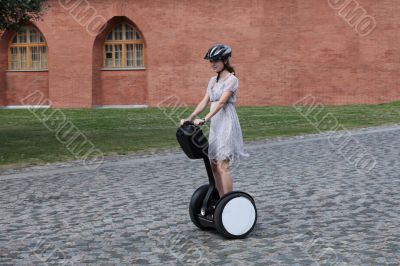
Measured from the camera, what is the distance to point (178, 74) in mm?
29469

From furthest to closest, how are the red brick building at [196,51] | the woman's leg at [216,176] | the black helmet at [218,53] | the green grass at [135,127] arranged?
1. the red brick building at [196,51]
2. the green grass at [135,127]
3. the woman's leg at [216,176]
4. the black helmet at [218,53]

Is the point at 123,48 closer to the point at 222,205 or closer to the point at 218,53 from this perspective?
the point at 218,53

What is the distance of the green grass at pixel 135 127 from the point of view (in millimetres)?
13461

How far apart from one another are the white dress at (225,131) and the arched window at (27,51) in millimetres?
26754

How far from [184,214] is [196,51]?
75.0 feet

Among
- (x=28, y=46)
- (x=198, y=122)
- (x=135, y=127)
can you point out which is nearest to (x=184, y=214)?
(x=198, y=122)

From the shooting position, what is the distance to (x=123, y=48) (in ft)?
101

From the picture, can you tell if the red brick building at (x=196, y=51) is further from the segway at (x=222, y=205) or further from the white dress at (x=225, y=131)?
the segway at (x=222, y=205)

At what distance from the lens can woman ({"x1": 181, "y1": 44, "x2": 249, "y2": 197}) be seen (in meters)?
5.75

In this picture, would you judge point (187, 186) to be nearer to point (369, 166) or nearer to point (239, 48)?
point (369, 166)

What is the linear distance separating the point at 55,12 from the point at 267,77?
34.1 ft

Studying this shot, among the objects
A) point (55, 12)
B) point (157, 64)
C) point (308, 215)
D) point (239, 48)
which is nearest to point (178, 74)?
point (157, 64)

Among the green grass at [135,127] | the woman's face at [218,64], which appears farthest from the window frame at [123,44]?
the woman's face at [218,64]

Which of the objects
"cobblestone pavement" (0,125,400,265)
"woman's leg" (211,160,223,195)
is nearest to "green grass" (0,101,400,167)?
"cobblestone pavement" (0,125,400,265)
